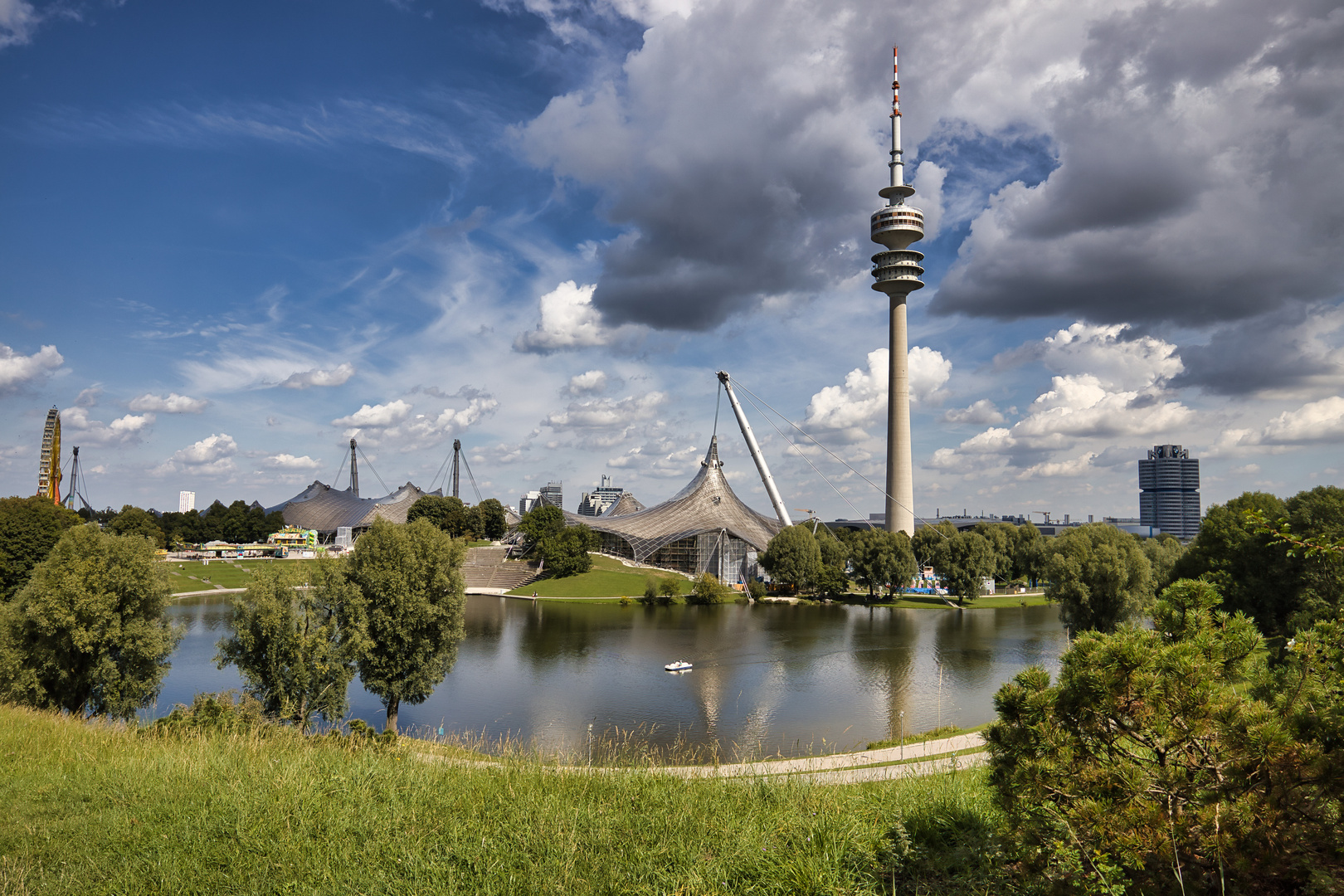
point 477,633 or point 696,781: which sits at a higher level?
point 696,781

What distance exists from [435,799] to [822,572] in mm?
55395

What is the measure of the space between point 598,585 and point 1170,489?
14757cm

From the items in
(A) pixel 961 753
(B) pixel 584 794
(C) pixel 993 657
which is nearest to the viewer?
(B) pixel 584 794

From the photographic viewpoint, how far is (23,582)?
113 feet

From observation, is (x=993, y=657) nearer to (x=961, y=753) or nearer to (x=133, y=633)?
(x=961, y=753)

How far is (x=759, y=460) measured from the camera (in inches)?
3201

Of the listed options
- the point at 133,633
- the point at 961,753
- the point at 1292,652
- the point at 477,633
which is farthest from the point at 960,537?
the point at 1292,652

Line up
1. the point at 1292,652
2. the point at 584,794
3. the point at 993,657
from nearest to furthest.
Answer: the point at 1292,652 < the point at 584,794 < the point at 993,657

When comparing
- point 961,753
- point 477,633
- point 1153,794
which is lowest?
point 477,633

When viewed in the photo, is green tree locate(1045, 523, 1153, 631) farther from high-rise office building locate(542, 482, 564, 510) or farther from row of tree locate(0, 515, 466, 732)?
high-rise office building locate(542, 482, 564, 510)

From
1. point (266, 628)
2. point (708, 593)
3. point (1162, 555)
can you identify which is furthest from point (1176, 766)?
point (1162, 555)

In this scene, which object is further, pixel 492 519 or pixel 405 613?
pixel 492 519

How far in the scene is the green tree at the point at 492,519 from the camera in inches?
3669

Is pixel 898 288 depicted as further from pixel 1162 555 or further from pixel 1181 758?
pixel 1181 758
